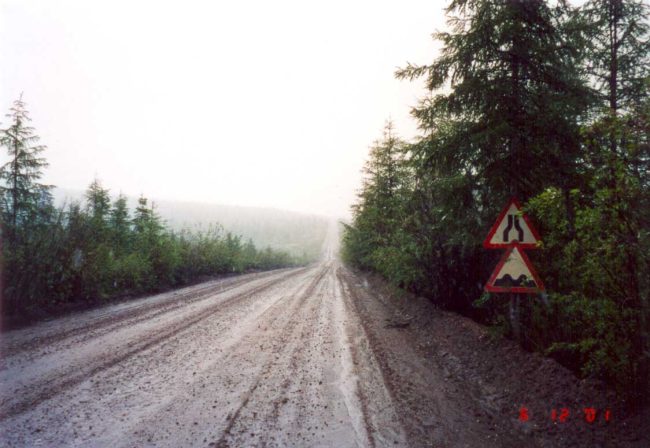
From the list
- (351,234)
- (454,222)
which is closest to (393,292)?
(454,222)

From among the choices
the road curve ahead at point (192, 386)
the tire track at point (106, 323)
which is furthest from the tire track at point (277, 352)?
the tire track at point (106, 323)

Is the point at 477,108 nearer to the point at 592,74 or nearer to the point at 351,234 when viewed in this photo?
the point at 592,74

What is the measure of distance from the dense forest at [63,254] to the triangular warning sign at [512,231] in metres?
10.2

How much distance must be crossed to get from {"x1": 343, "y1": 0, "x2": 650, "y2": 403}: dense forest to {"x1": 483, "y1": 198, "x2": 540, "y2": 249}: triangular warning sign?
0.70 ft

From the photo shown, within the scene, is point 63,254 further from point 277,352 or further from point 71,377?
point 277,352

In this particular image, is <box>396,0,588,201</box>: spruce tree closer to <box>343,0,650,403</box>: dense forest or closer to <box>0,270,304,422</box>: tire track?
<box>343,0,650,403</box>: dense forest

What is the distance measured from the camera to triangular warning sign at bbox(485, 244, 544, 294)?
451 cm

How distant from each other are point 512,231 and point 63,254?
446 inches

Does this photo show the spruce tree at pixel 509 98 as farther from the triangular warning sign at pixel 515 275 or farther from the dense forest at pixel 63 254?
the dense forest at pixel 63 254

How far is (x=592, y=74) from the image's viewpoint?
913cm

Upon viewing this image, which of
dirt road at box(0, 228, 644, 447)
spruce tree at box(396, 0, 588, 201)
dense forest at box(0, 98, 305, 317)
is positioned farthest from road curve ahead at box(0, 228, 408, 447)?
spruce tree at box(396, 0, 588, 201)

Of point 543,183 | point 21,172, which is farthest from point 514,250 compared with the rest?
point 21,172

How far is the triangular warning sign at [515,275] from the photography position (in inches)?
178

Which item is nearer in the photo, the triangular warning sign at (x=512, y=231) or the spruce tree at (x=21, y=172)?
the triangular warning sign at (x=512, y=231)
